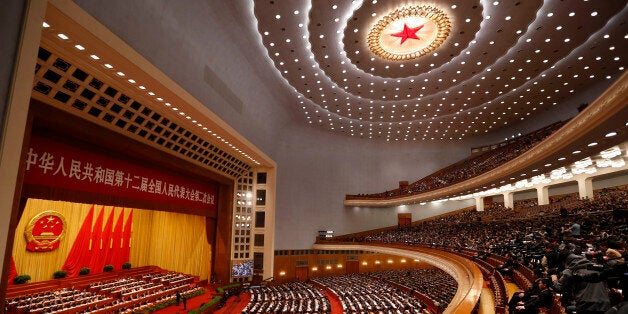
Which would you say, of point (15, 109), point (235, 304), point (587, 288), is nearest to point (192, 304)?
point (235, 304)

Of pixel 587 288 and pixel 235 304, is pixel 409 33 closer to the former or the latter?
pixel 587 288

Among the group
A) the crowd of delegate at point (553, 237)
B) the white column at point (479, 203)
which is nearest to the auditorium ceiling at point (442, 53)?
the crowd of delegate at point (553, 237)

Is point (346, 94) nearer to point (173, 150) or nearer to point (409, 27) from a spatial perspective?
point (409, 27)

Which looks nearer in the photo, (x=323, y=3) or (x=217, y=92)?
(x=323, y=3)

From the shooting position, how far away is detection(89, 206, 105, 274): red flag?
567 inches

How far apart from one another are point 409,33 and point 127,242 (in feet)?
51.5

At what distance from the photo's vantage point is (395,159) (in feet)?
89.1

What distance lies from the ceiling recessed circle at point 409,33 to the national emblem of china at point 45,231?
1397 cm

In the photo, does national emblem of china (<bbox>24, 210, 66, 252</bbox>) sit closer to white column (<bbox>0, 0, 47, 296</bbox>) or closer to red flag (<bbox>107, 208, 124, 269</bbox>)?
red flag (<bbox>107, 208, 124, 269</bbox>)

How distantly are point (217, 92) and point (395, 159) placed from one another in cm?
1800

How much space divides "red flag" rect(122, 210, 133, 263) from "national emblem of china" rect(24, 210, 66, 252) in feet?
9.94

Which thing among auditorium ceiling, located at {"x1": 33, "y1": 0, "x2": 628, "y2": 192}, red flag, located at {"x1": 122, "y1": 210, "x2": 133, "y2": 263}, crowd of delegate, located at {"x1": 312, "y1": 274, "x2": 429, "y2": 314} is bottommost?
crowd of delegate, located at {"x1": 312, "y1": 274, "x2": 429, "y2": 314}

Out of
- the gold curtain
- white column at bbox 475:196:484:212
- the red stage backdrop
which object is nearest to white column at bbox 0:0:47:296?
the red stage backdrop

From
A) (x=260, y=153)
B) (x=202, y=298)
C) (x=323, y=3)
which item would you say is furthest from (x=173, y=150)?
(x=323, y=3)
